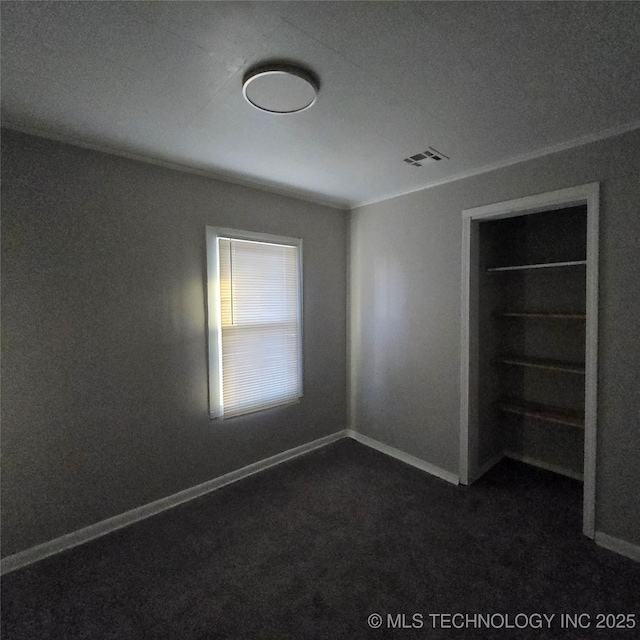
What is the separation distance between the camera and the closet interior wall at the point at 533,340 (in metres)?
2.82

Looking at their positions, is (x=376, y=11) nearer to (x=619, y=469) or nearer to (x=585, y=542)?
(x=619, y=469)

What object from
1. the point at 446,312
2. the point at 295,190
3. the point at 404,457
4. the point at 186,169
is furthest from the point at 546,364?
the point at 186,169

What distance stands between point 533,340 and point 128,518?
3.70 metres

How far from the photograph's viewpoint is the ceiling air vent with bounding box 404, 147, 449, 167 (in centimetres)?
227

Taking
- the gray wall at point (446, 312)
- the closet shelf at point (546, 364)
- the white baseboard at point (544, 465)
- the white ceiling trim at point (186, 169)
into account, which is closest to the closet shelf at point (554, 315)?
the closet shelf at point (546, 364)

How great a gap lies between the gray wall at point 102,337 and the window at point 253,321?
12 cm

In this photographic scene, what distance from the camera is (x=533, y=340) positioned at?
308 cm

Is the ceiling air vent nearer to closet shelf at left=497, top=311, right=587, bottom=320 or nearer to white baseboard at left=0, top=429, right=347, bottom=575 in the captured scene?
closet shelf at left=497, top=311, right=587, bottom=320

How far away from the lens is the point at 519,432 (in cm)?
320

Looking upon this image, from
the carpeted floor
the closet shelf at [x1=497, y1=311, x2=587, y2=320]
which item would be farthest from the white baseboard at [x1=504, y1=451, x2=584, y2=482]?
the closet shelf at [x1=497, y1=311, x2=587, y2=320]

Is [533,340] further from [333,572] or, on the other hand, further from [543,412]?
[333,572]

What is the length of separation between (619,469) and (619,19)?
7.62 feet

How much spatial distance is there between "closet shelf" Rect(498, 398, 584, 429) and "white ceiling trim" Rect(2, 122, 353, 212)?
8.46ft

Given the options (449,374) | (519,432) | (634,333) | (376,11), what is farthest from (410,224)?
(519,432)
